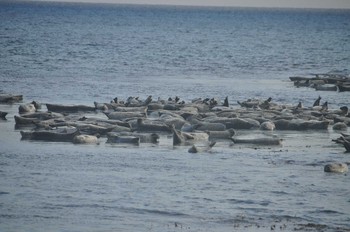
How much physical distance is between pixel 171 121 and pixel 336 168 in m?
7.60

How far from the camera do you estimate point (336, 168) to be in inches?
995

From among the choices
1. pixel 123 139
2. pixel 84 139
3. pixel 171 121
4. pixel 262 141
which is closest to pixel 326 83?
pixel 171 121

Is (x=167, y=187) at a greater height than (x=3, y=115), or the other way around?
(x=3, y=115)

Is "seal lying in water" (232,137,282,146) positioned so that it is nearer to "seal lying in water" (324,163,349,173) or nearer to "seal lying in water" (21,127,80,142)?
"seal lying in water" (324,163,349,173)

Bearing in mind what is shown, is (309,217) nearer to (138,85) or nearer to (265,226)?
(265,226)

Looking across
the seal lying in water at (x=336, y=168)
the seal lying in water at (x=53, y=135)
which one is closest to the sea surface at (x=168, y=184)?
the seal lying in water at (x=336, y=168)

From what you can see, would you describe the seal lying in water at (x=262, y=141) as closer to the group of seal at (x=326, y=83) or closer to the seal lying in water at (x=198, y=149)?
the seal lying in water at (x=198, y=149)

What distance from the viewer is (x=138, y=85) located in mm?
49781

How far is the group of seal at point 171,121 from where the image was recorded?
29.3m

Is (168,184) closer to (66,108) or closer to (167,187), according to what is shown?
(167,187)

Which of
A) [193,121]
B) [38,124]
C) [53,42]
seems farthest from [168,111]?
[53,42]

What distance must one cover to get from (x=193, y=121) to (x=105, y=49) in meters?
58.9

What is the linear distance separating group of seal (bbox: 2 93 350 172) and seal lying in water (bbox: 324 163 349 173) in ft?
10.0

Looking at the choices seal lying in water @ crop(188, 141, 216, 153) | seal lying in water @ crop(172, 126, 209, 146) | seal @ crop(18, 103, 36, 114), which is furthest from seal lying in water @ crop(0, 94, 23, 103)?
seal lying in water @ crop(188, 141, 216, 153)
